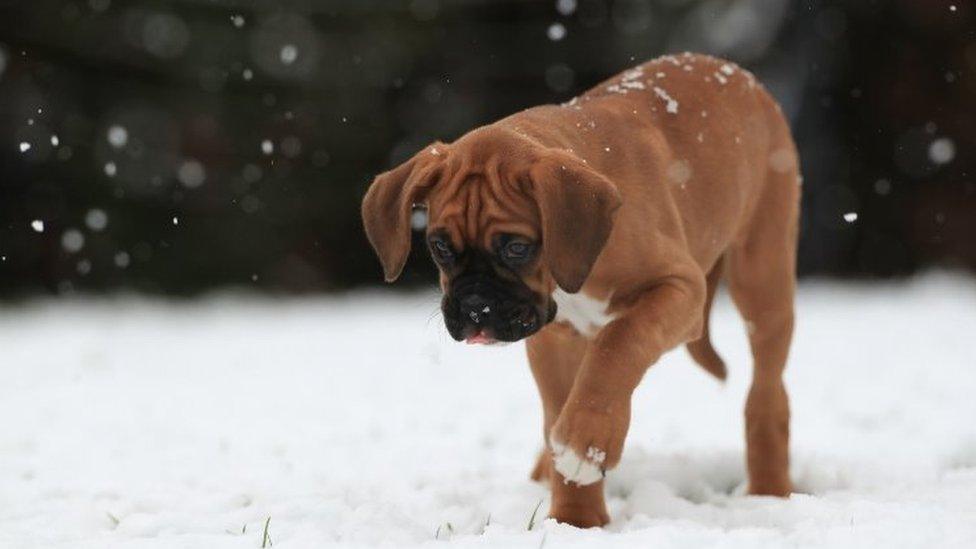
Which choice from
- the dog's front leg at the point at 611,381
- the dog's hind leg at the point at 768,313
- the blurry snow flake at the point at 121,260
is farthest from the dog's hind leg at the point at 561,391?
the blurry snow flake at the point at 121,260

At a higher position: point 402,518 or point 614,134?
point 614,134

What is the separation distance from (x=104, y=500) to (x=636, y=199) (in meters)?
2.41

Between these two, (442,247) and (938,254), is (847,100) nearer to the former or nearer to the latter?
(938,254)

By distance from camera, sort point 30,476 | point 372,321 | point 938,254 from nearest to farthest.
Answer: point 30,476
point 372,321
point 938,254

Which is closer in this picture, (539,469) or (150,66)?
(539,469)

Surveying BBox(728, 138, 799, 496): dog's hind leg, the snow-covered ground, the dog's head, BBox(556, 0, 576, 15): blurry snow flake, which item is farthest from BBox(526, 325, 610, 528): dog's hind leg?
BBox(556, 0, 576, 15): blurry snow flake

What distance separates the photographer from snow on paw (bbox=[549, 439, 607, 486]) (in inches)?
149

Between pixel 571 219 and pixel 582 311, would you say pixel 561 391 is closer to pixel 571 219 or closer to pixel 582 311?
pixel 582 311

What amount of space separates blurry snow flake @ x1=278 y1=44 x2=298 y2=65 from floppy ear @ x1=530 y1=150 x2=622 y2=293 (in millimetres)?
10727

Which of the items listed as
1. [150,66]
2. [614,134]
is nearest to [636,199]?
[614,134]

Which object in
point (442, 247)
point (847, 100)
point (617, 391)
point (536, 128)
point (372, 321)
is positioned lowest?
point (372, 321)

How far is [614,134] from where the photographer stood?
15.1 ft

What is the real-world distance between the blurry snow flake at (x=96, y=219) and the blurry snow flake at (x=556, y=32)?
5391 mm

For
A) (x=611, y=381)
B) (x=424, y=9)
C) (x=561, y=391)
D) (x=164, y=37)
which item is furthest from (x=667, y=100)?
(x=164, y=37)
